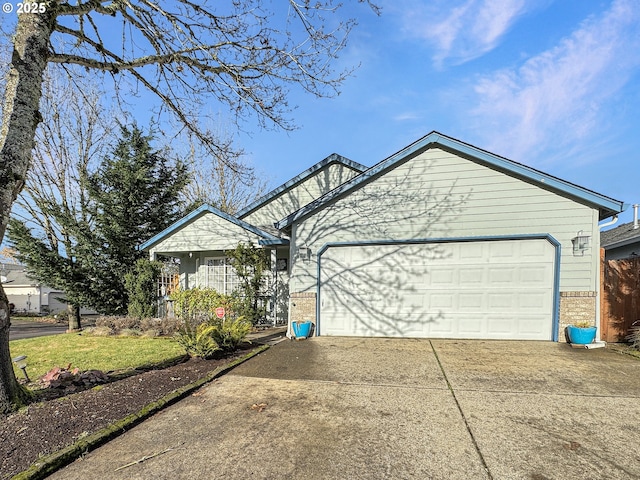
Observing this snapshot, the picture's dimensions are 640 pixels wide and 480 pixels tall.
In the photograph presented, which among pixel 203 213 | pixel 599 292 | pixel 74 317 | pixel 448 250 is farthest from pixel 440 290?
pixel 74 317

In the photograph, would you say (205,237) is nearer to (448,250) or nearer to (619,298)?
(448,250)

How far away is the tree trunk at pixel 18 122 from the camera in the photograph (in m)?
3.47

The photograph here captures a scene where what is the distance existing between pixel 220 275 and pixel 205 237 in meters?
1.71

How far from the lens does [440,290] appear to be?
7.72 metres

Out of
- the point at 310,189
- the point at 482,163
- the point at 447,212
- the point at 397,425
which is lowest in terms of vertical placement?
the point at 397,425

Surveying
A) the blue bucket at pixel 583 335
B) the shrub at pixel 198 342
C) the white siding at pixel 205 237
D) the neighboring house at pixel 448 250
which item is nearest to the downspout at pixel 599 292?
the neighboring house at pixel 448 250

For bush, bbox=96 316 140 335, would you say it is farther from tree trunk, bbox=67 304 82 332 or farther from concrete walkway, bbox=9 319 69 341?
tree trunk, bbox=67 304 82 332

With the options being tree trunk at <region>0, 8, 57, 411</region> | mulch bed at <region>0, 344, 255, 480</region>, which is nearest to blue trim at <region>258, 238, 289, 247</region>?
mulch bed at <region>0, 344, 255, 480</region>

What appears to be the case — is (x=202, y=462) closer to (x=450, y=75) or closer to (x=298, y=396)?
(x=298, y=396)

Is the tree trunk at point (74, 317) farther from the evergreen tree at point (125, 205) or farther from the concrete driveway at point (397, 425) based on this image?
the concrete driveway at point (397, 425)

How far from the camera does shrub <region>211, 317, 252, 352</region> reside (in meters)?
6.24

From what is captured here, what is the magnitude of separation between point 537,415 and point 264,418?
3021 mm

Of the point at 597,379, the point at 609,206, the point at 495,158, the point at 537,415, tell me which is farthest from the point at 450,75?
the point at 537,415

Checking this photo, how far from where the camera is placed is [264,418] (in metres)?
3.58
